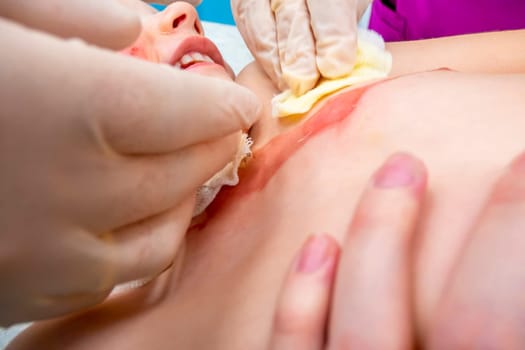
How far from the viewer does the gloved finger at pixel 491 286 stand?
0.38 m

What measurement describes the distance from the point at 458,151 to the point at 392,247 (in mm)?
199

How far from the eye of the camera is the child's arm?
39.8 inches

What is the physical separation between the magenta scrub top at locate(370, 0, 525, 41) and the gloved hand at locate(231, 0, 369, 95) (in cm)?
35

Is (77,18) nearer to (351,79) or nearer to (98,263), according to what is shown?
(98,263)

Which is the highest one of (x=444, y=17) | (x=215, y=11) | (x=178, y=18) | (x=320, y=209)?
(x=178, y=18)

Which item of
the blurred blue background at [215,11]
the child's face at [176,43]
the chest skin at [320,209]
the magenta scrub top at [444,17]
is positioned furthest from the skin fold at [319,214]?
the blurred blue background at [215,11]

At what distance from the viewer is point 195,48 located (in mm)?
987

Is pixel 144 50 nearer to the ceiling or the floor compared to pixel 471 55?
nearer to the ceiling

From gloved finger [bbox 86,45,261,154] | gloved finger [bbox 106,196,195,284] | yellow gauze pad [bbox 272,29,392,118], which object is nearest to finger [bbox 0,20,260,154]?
gloved finger [bbox 86,45,261,154]

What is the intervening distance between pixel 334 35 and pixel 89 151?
56 centimetres

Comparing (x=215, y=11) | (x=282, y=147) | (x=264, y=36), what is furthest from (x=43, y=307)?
(x=215, y=11)

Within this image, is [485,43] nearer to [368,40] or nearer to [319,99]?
[368,40]

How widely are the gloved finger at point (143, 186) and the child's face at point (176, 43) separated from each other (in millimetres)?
320

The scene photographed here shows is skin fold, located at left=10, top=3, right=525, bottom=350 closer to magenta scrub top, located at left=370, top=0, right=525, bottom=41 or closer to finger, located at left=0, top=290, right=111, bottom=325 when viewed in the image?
finger, located at left=0, top=290, right=111, bottom=325
